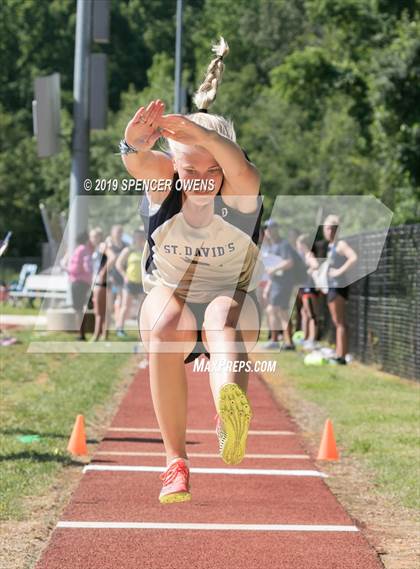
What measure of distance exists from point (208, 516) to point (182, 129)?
12.1ft

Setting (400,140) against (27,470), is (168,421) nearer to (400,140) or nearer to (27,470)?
(27,470)

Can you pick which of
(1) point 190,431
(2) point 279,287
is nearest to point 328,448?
(1) point 190,431

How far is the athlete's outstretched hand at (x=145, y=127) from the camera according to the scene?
356 cm

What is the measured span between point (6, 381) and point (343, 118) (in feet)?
111

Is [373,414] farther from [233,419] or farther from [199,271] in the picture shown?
[233,419]

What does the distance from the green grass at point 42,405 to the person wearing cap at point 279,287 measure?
2.35 metres

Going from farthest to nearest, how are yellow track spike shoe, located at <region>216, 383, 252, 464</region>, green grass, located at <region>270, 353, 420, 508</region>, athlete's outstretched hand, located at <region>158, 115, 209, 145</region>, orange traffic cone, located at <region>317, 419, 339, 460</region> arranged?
orange traffic cone, located at <region>317, 419, 339, 460</region> < green grass, located at <region>270, 353, 420, 508</region> < yellow track spike shoe, located at <region>216, 383, 252, 464</region> < athlete's outstretched hand, located at <region>158, 115, 209, 145</region>

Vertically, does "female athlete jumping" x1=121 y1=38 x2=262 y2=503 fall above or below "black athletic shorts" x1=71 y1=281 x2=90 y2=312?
above

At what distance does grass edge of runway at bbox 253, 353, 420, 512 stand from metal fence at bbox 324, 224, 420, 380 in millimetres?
284

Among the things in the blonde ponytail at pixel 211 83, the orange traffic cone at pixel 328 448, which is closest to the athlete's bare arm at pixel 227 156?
the blonde ponytail at pixel 211 83

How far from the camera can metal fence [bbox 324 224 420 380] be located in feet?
43.9

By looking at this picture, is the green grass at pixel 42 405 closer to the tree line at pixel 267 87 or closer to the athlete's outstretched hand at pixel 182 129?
the tree line at pixel 267 87

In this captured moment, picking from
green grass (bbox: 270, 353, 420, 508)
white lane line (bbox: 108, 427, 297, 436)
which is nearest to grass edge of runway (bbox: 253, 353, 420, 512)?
green grass (bbox: 270, 353, 420, 508)

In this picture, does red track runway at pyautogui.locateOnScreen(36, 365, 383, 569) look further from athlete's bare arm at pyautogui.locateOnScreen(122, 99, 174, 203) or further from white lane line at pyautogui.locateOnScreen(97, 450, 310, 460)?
athlete's bare arm at pyautogui.locateOnScreen(122, 99, 174, 203)
